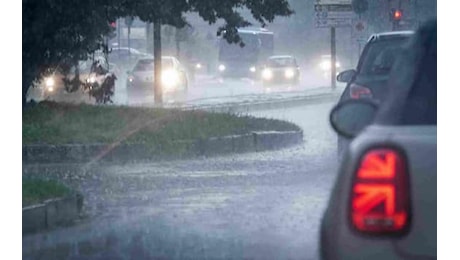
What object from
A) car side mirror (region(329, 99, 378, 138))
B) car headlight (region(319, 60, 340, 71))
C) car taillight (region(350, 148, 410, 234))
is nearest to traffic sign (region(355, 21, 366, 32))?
car headlight (region(319, 60, 340, 71))

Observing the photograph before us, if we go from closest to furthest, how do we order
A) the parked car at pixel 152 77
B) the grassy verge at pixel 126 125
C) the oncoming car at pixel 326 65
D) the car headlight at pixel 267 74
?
the oncoming car at pixel 326 65 → the car headlight at pixel 267 74 → the parked car at pixel 152 77 → the grassy verge at pixel 126 125

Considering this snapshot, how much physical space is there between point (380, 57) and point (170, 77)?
5605 mm

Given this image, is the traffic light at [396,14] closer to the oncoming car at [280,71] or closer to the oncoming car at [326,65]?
the oncoming car at [326,65]

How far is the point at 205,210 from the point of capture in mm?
6762

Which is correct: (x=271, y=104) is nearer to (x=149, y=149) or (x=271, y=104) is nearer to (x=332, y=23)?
(x=149, y=149)

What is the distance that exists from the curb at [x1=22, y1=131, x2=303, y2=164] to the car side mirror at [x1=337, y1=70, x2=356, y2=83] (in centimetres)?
415

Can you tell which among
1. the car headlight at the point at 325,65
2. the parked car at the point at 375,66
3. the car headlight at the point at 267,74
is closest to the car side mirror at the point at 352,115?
the parked car at the point at 375,66

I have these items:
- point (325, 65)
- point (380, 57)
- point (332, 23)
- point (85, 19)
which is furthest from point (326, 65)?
point (85, 19)

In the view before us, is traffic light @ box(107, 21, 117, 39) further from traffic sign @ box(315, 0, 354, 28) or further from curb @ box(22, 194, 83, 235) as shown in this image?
traffic sign @ box(315, 0, 354, 28)

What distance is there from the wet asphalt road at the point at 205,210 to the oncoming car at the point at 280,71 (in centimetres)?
35

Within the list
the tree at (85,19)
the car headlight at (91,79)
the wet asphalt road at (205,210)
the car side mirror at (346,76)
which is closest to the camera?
the car side mirror at (346,76)

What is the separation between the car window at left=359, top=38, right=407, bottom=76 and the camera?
14.2 feet

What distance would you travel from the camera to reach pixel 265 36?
794 centimetres

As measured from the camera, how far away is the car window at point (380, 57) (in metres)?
4.32
